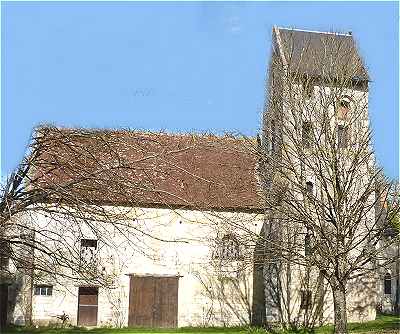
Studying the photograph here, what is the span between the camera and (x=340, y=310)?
59.1ft

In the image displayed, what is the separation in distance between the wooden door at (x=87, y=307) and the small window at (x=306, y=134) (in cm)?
1224

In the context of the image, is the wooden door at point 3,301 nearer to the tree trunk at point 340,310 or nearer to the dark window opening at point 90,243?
the dark window opening at point 90,243

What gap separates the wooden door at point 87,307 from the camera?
26.0 meters

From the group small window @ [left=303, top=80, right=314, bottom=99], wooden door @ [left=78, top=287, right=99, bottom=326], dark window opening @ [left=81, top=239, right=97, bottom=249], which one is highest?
small window @ [left=303, top=80, right=314, bottom=99]

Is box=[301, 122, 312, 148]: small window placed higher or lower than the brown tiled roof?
higher

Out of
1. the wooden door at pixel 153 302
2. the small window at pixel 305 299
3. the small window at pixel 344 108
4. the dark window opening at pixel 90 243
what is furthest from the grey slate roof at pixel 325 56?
the wooden door at pixel 153 302

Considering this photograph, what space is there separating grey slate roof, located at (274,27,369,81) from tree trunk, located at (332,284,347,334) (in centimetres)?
814

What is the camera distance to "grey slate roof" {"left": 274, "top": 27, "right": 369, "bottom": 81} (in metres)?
21.7

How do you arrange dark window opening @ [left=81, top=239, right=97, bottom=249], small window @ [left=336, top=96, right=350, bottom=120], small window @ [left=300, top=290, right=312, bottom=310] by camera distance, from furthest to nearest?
small window @ [left=300, top=290, right=312, bottom=310] < dark window opening @ [left=81, top=239, right=97, bottom=249] < small window @ [left=336, top=96, right=350, bottom=120]

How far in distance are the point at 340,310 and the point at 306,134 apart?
6449 mm

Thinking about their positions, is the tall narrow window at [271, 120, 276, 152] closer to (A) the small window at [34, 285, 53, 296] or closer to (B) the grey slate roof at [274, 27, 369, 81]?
(B) the grey slate roof at [274, 27, 369, 81]

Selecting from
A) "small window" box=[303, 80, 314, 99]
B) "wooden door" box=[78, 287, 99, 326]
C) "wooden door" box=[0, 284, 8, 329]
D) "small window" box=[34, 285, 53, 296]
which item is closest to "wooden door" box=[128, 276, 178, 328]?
"wooden door" box=[78, 287, 99, 326]

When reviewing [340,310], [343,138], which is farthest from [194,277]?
[343,138]

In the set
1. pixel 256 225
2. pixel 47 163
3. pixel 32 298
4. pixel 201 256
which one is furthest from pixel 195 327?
pixel 47 163
